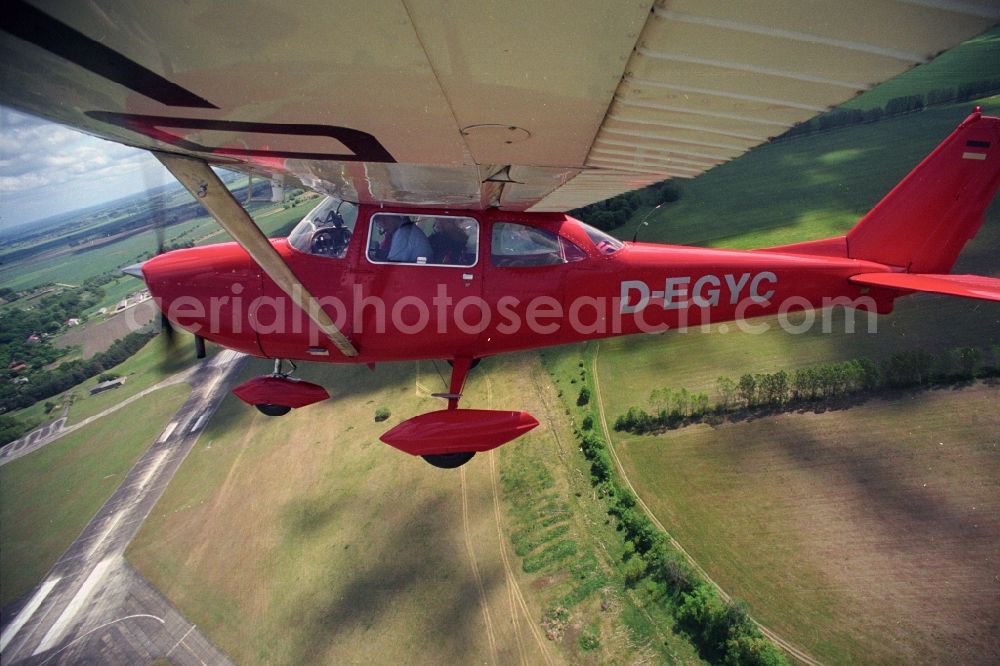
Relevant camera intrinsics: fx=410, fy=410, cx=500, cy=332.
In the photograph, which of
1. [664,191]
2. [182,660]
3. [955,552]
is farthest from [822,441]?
[664,191]

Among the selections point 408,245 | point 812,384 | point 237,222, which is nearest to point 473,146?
point 237,222

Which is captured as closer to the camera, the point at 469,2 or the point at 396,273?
the point at 469,2

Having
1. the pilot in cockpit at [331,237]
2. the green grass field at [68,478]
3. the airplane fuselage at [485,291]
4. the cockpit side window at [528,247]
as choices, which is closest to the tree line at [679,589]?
the airplane fuselage at [485,291]

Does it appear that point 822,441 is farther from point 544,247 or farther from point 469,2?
point 469,2

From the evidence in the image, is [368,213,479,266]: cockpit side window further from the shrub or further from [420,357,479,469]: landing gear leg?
the shrub

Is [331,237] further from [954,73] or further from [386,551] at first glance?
[954,73]

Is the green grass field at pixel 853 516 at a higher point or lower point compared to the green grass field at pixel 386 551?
higher

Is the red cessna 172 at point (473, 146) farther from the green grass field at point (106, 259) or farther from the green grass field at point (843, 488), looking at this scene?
the green grass field at point (106, 259)

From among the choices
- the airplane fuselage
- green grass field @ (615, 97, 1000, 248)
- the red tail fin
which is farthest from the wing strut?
green grass field @ (615, 97, 1000, 248)
